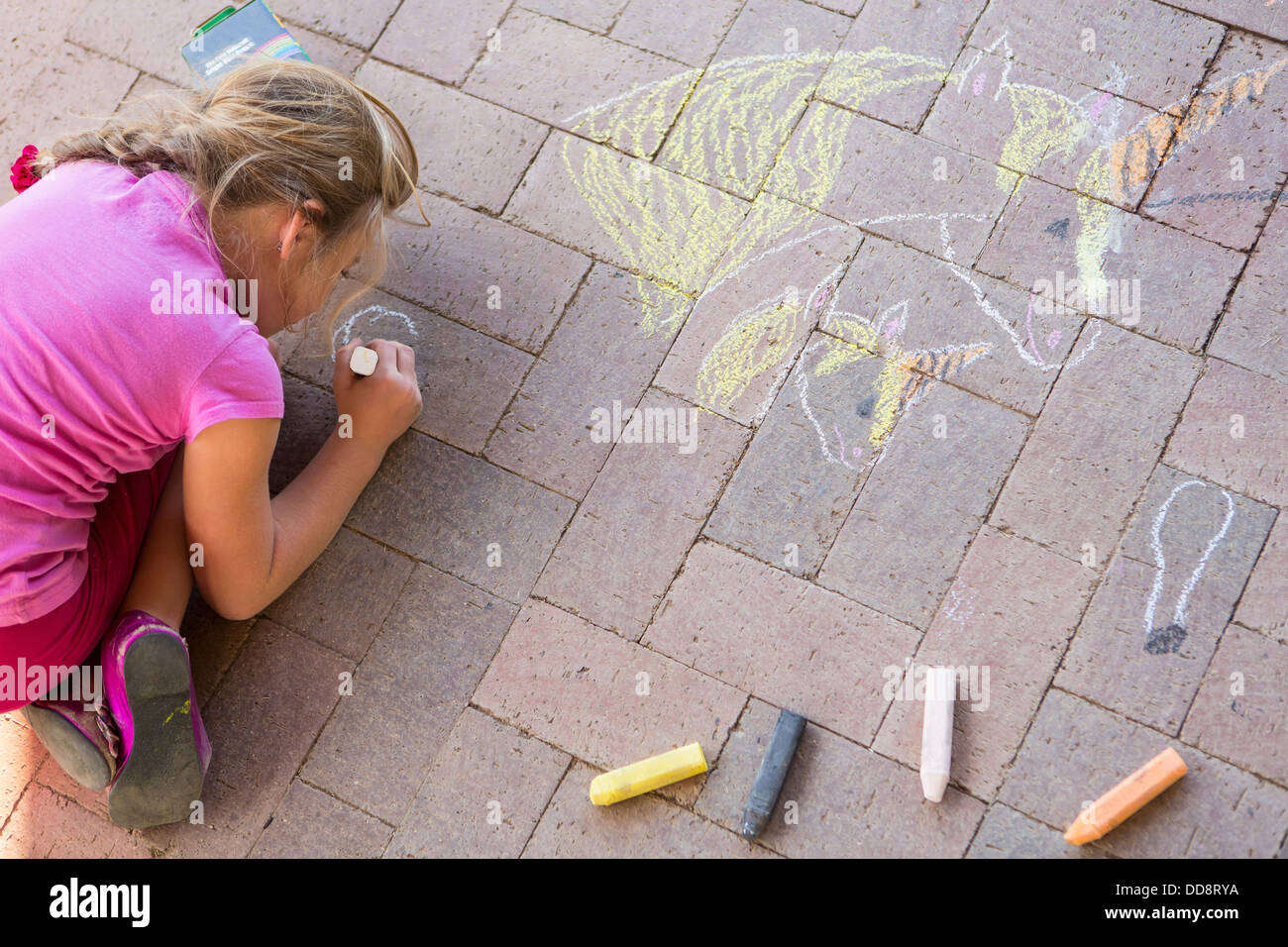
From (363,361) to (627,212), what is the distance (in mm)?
750

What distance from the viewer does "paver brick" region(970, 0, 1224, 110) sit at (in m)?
2.58

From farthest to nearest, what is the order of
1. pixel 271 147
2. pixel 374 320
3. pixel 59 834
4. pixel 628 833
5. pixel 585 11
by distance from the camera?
pixel 585 11 < pixel 374 320 < pixel 59 834 < pixel 628 833 < pixel 271 147

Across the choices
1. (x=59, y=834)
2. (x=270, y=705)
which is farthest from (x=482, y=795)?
(x=59, y=834)

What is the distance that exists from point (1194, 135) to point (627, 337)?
1.43m

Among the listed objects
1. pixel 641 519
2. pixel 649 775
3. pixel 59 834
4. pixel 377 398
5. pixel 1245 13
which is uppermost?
pixel 1245 13

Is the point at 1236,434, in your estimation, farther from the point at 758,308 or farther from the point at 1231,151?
the point at 758,308

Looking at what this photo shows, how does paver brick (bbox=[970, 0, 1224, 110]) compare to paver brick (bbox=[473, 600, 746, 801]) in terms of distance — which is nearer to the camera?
paver brick (bbox=[473, 600, 746, 801])

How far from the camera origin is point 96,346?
180cm

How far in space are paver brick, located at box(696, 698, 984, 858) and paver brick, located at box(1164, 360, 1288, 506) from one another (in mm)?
883

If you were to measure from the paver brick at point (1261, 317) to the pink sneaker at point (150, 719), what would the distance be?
2291 millimetres

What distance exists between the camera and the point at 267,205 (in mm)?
1951

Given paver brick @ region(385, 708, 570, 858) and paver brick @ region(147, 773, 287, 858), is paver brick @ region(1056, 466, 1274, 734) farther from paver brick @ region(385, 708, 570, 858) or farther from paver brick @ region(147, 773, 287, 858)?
paver brick @ region(147, 773, 287, 858)

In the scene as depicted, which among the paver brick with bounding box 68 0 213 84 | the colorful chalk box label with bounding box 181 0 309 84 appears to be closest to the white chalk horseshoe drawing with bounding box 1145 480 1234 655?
the colorful chalk box label with bounding box 181 0 309 84
